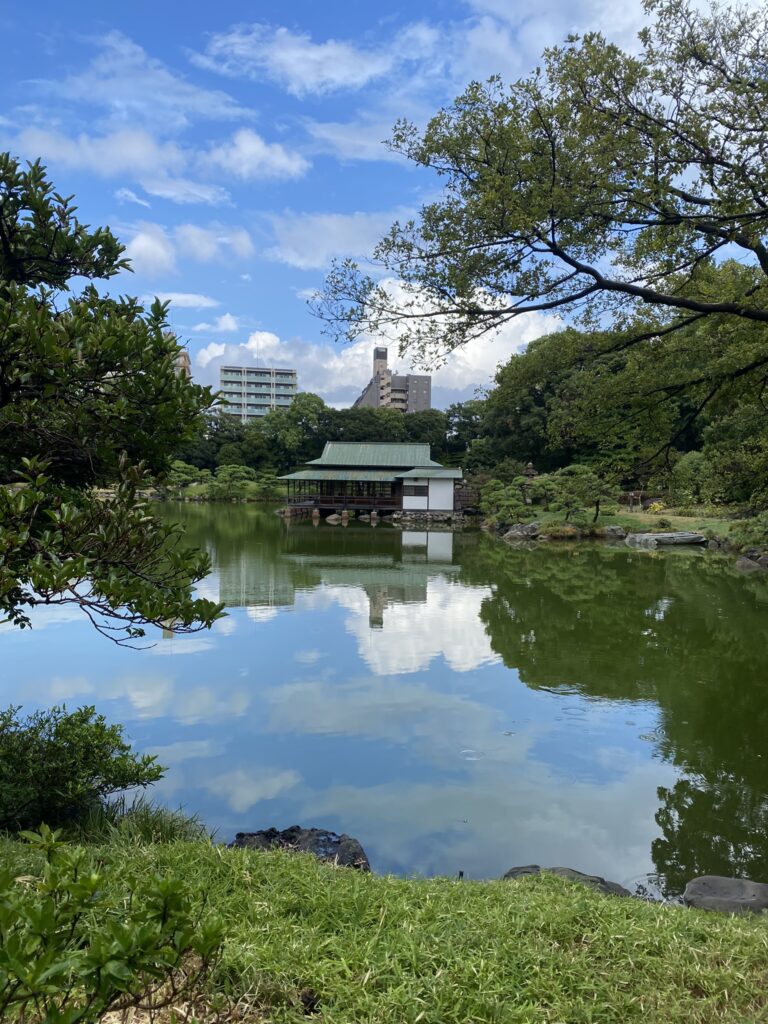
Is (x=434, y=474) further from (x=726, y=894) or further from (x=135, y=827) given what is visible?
(x=135, y=827)

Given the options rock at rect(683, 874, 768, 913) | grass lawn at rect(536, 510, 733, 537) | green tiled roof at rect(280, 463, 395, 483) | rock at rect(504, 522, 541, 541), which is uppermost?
green tiled roof at rect(280, 463, 395, 483)

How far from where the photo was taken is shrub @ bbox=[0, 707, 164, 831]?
3256 mm

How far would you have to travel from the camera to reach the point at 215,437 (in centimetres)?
4075

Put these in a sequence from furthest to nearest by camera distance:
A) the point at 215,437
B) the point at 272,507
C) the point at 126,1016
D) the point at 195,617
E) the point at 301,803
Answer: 1. the point at 215,437
2. the point at 272,507
3. the point at 301,803
4. the point at 195,617
5. the point at 126,1016

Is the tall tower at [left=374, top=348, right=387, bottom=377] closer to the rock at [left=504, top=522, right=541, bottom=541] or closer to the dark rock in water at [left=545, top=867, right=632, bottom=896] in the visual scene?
the rock at [left=504, top=522, right=541, bottom=541]

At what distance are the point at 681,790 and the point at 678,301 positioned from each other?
374 cm

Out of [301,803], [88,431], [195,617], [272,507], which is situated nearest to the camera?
[195,617]

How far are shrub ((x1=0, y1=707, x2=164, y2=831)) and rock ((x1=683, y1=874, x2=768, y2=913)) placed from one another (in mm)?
2891

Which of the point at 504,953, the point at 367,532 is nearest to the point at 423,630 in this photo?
the point at 504,953

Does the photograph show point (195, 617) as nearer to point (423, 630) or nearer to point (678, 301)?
point (678, 301)

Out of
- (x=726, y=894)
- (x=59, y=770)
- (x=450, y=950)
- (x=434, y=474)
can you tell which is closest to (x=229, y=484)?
(x=434, y=474)

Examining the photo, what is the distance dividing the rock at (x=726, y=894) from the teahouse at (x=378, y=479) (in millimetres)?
25141

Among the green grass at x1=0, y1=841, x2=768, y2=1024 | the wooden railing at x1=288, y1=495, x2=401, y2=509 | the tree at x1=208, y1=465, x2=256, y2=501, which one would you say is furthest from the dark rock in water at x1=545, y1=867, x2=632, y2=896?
the tree at x1=208, y1=465, x2=256, y2=501

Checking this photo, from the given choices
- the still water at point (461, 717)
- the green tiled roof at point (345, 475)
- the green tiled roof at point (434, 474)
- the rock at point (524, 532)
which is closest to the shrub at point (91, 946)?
the still water at point (461, 717)
